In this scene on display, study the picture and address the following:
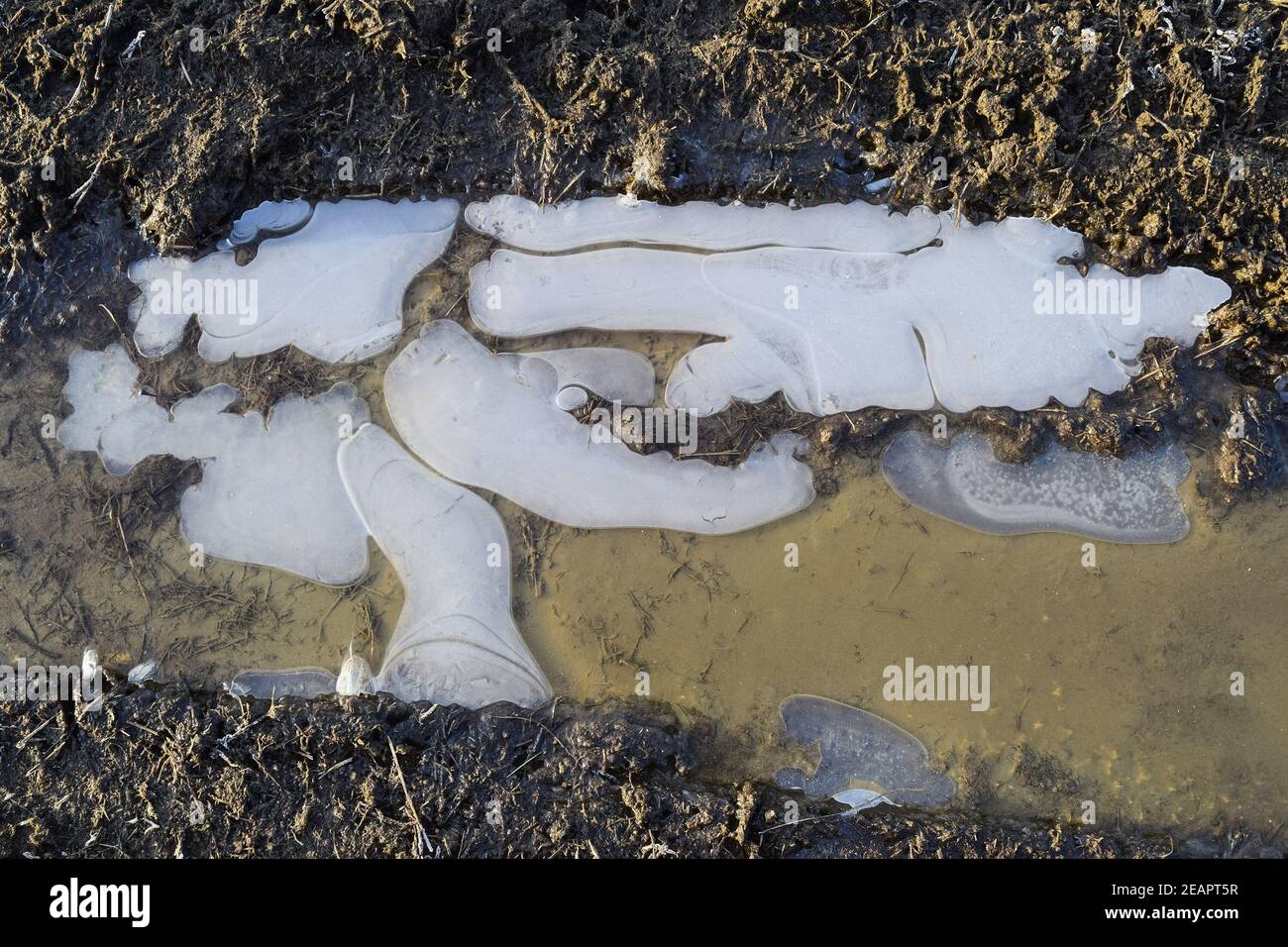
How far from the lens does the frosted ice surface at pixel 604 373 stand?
5121mm

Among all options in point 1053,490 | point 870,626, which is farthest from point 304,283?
point 1053,490

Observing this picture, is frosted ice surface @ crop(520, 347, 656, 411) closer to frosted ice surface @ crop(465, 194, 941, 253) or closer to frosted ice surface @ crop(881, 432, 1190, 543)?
frosted ice surface @ crop(465, 194, 941, 253)

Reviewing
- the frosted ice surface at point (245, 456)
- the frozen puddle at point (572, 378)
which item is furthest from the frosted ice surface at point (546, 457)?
the frosted ice surface at point (245, 456)

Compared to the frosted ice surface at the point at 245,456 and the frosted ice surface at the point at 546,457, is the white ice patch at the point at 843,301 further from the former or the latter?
the frosted ice surface at the point at 245,456

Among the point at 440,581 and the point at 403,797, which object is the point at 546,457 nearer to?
the point at 440,581

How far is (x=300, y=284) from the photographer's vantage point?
5.20 metres

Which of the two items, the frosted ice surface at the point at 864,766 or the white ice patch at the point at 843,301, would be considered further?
the white ice patch at the point at 843,301

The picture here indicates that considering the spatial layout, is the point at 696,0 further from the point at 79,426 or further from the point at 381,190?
the point at 79,426

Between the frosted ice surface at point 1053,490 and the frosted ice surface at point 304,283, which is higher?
the frosted ice surface at point 304,283

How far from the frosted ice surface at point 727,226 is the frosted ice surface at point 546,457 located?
2.90ft

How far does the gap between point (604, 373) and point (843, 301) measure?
152cm

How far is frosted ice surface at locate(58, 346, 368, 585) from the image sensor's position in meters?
5.10

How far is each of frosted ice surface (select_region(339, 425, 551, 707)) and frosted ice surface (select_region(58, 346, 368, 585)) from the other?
17cm

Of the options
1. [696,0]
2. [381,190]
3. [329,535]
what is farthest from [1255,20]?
[329,535]
